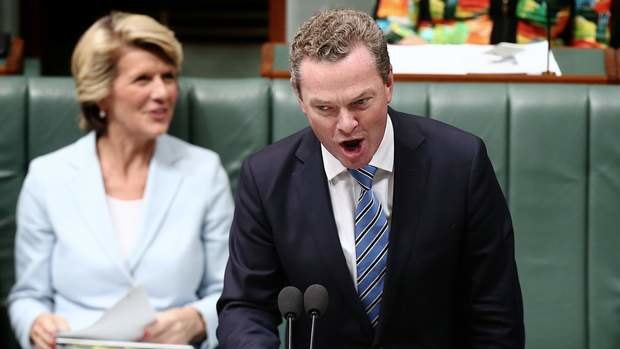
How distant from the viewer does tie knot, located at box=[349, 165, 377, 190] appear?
198 centimetres

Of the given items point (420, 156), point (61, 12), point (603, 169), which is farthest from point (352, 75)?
point (61, 12)

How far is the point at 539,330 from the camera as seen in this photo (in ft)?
9.35

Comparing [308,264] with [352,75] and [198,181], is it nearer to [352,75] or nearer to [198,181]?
[352,75]

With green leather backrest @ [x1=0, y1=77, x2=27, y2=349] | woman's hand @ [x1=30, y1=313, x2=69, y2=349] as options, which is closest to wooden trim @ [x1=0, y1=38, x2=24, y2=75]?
green leather backrest @ [x1=0, y1=77, x2=27, y2=349]

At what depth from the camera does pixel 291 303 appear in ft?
5.54

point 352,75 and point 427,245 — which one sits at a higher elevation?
point 352,75

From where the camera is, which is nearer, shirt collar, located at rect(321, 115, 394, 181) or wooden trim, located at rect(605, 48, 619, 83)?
shirt collar, located at rect(321, 115, 394, 181)

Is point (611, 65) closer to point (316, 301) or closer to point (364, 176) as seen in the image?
point (364, 176)

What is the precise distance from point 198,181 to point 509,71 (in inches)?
35.7

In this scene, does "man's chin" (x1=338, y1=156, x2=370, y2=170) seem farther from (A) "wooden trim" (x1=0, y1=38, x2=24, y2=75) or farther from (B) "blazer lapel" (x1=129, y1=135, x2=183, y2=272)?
(A) "wooden trim" (x1=0, y1=38, x2=24, y2=75)

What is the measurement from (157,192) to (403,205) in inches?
38.1

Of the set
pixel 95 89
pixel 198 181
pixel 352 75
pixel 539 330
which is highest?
pixel 352 75

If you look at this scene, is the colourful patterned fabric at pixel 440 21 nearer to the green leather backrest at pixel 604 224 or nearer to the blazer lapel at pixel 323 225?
the green leather backrest at pixel 604 224

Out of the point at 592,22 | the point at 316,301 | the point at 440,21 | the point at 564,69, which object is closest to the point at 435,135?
the point at 316,301
